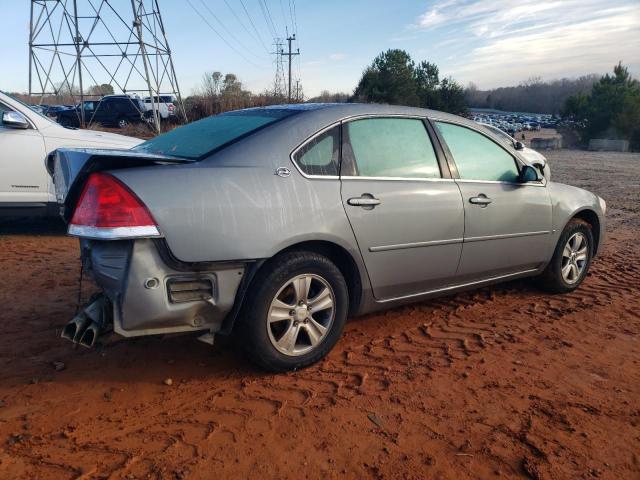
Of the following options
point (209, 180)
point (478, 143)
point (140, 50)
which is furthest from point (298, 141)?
point (140, 50)

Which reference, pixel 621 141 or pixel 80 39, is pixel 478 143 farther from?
pixel 621 141

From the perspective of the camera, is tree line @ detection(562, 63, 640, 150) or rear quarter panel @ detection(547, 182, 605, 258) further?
tree line @ detection(562, 63, 640, 150)

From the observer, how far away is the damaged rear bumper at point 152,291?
273 centimetres

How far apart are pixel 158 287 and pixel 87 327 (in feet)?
1.53

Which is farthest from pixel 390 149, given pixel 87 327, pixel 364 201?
pixel 87 327

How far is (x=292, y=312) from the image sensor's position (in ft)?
10.5

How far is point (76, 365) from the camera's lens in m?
3.37

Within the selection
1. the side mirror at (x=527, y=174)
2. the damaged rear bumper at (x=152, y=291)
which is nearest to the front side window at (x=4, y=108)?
the damaged rear bumper at (x=152, y=291)

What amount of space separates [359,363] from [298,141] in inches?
56.7

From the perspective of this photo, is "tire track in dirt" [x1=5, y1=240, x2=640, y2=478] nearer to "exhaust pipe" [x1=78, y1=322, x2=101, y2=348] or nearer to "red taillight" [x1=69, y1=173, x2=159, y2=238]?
"exhaust pipe" [x1=78, y1=322, x2=101, y2=348]

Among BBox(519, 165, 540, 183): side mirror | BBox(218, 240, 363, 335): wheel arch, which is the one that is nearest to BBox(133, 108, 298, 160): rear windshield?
BBox(218, 240, 363, 335): wheel arch

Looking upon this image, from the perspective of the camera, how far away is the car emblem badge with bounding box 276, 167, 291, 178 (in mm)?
3143

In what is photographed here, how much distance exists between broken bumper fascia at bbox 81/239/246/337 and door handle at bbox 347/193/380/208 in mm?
841

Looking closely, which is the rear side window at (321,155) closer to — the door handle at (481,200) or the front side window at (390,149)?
the front side window at (390,149)
